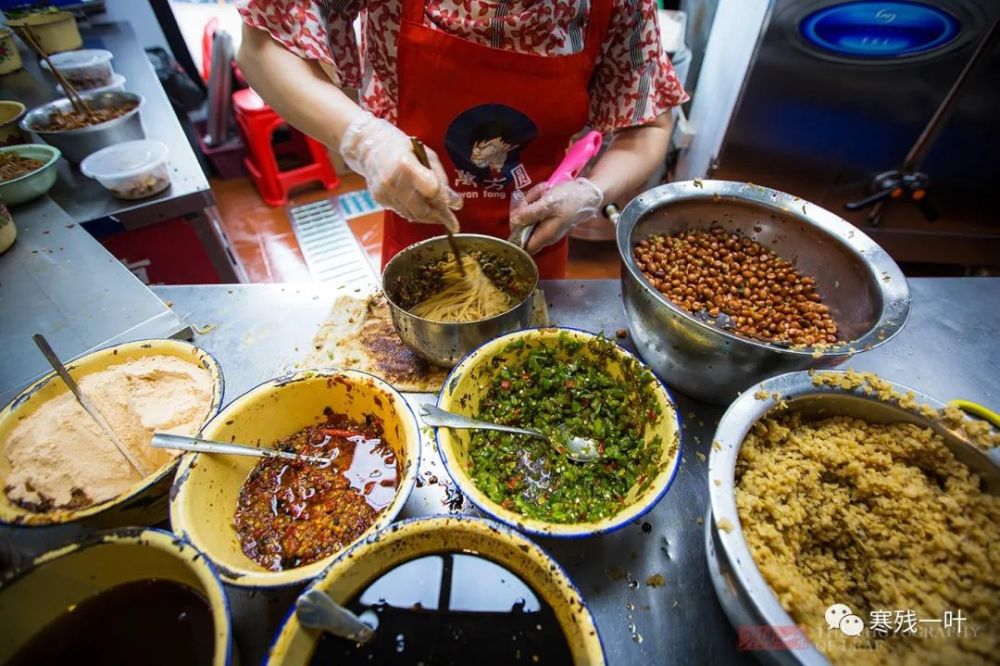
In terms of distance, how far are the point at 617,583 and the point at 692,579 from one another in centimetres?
19

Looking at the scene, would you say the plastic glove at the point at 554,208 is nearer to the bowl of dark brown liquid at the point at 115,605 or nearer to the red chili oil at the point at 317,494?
the red chili oil at the point at 317,494

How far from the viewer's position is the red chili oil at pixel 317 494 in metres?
1.06

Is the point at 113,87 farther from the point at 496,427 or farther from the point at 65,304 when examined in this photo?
the point at 496,427

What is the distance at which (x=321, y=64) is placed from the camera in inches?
66.8

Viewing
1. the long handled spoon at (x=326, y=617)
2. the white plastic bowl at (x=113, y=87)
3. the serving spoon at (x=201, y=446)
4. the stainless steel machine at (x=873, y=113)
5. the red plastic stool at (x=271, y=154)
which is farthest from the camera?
the red plastic stool at (x=271, y=154)

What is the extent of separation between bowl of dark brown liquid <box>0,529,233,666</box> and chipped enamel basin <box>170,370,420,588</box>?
2.5 inches

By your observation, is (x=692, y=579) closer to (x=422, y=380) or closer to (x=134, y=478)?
(x=422, y=380)

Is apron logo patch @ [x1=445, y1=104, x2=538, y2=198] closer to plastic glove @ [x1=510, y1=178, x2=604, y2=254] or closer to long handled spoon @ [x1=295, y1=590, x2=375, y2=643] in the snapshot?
plastic glove @ [x1=510, y1=178, x2=604, y2=254]

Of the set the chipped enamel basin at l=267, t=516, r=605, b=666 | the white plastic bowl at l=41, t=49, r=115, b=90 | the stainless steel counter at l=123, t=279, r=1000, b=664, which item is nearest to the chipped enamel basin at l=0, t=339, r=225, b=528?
the stainless steel counter at l=123, t=279, r=1000, b=664

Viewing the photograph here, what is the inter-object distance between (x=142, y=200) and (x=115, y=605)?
8.14ft

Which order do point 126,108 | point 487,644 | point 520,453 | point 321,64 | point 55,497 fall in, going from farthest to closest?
point 126,108
point 321,64
point 520,453
point 55,497
point 487,644

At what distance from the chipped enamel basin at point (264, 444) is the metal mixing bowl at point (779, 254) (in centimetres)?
78

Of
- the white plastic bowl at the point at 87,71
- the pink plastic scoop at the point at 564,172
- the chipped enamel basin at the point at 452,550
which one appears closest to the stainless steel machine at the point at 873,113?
the pink plastic scoop at the point at 564,172

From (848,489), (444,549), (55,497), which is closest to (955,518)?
(848,489)
